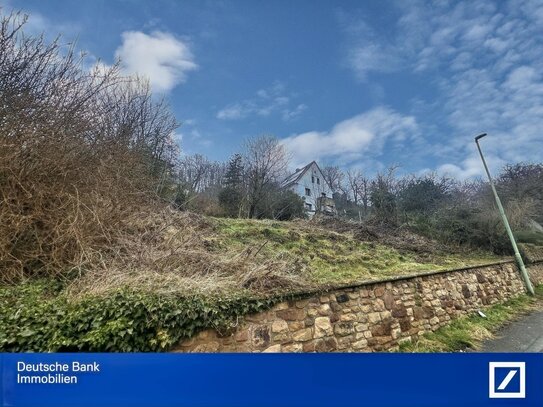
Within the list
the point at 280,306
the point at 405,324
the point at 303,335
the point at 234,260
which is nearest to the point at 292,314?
the point at 280,306

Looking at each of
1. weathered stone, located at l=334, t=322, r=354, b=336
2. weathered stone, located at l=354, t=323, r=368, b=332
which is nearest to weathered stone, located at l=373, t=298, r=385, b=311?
weathered stone, located at l=354, t=323, r=368, b=332

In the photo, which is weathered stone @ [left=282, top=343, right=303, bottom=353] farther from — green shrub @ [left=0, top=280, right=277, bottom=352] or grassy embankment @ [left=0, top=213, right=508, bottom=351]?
green shrub @ [left=0, top=280, right=277, bottom=352]

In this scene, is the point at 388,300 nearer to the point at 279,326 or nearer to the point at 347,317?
the point at 347,317

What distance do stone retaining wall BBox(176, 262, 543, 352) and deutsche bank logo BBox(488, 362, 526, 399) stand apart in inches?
110

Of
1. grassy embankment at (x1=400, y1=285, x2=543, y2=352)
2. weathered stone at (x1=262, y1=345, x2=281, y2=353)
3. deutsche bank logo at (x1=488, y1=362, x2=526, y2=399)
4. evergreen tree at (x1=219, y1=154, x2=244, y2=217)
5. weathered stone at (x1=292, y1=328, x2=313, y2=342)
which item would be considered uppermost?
evergreen tree at (x1=219, y1=154, x2=244, y2=217)

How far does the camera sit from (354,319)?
5.69m

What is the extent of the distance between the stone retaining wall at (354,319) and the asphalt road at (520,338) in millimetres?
987

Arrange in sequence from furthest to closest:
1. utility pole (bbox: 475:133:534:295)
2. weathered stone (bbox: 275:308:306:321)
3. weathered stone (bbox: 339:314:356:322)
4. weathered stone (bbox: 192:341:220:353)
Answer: utility pole (bbox: 475:133:534:295), weathered stone (bbox: 339:314:356:322), weathered stone (bbox: 275:308:306:321), weathered stone (bbox: 192:341:220:353)

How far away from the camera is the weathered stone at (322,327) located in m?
5.15

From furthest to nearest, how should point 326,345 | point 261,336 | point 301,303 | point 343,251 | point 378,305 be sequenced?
point 343,251 → point 378,305 → point 326,345 → point 301,303 → point 261,336

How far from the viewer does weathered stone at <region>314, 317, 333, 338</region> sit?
5.15m

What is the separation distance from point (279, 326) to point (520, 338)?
6767 millimetres

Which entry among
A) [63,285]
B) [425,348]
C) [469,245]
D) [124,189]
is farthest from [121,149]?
[469,245]

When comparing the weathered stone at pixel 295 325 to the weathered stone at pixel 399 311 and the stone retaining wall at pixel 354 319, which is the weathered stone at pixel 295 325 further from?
the weathered stone at pixel 399 311
